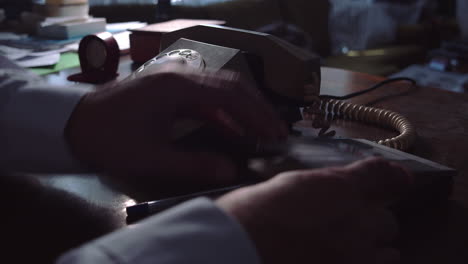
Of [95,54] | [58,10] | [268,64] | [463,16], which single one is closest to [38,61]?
[95,54]

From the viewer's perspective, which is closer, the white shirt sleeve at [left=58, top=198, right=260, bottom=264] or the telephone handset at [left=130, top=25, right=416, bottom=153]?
the white shirt sleeve at [left=58, top=198, right=260, bottom=264]

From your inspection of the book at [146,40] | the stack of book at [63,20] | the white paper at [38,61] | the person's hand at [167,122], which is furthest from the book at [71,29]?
the person's hand at [167,122]

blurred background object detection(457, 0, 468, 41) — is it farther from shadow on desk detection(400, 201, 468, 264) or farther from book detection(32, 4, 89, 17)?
shadow on desk detection(400, 201, 468, 264)

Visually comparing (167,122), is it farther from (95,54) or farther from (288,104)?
(95,54)

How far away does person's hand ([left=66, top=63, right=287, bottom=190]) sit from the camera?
1.16ft

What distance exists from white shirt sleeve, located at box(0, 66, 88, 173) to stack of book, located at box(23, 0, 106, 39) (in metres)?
0.83

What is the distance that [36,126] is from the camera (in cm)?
46

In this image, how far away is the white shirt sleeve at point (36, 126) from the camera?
44 centimetres

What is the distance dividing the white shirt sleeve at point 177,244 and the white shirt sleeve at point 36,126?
207 millimetres

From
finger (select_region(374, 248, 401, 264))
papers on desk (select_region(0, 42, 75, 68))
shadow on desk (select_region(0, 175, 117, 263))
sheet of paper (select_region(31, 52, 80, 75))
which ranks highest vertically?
finger (select_region(374, 248, 401, 264))

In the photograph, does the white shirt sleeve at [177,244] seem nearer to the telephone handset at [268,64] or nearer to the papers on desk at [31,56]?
the telephone handset at [268,64]

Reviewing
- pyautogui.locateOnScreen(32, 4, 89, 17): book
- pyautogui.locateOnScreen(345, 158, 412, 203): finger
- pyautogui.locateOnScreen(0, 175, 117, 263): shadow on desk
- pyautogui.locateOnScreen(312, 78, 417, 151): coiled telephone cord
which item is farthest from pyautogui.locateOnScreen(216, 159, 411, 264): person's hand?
pyautogui.locateOnScreen(32, 4, 89, 17): book

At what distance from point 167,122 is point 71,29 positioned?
3.39 ft

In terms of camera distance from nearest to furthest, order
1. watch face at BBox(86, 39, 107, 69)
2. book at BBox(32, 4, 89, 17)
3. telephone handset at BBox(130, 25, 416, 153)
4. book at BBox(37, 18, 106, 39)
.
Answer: telephone handset at BBox(130, 25, 416, 153), watch face at BBox(86, 39, 107, 69), book at BBox(37, 18, 106, 39), book at BBox(32, 4, 89, 17)
